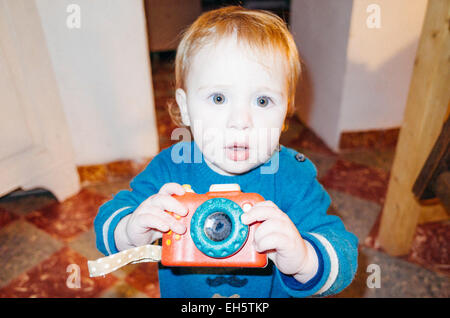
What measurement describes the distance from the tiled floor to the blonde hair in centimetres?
75

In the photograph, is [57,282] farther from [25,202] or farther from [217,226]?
[217,226]

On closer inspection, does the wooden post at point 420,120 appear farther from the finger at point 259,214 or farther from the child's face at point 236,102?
the finger at point 259,214

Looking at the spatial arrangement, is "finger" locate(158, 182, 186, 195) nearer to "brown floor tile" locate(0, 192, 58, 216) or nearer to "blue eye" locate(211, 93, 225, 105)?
"blue eye" locate(211, 93, 225, 105)

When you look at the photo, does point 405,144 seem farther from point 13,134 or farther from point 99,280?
point 13,134

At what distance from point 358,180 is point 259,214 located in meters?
1.25

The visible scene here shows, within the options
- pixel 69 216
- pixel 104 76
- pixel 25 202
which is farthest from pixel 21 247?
pixel 104 76

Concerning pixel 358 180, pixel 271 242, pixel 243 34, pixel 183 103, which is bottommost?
pixel 358 180

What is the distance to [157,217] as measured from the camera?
51 centimetres

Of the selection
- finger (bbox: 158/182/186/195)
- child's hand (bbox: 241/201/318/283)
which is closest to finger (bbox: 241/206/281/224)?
child's hand (bbox: 241/201/318/283)

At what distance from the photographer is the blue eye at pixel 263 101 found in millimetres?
537

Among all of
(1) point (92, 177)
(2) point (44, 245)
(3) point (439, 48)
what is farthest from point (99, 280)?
(3) point (439, 48)

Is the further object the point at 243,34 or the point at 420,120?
the point at 420,120

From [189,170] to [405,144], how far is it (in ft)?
2.30

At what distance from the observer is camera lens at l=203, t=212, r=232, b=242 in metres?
0.48
